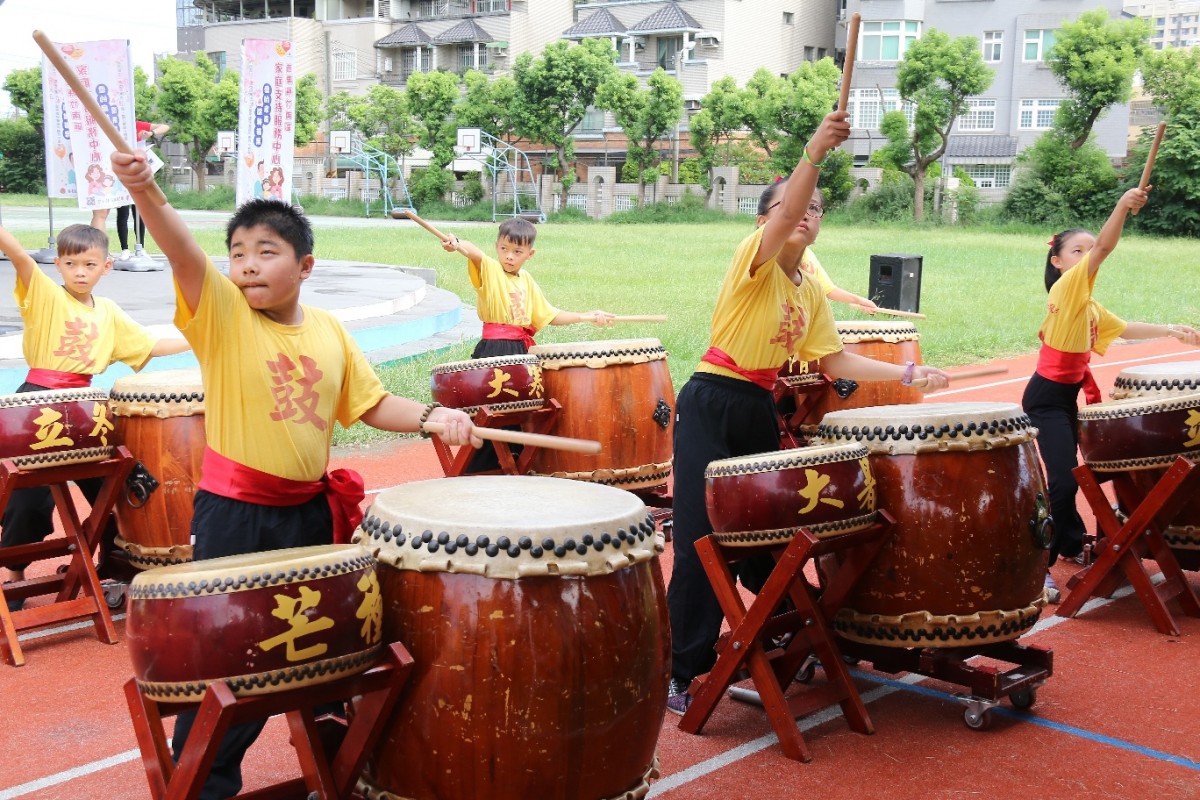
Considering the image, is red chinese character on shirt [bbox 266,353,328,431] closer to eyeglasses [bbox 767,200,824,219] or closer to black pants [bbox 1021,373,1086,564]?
eyeglasses [bbox 767,200,824,219]

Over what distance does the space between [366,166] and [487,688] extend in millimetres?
37124

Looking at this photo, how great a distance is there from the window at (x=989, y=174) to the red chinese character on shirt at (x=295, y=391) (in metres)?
43.5

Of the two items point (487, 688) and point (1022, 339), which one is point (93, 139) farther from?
point (487, 688)

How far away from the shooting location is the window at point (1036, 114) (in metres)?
43.2

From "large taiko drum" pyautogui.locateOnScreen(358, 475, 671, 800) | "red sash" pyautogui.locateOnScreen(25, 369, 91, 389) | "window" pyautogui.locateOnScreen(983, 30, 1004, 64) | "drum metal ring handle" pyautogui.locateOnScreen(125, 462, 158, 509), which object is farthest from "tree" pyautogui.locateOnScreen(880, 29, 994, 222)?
"large taiko drum" pyautogui.locateOnScreen(358, 475, 671, 800)

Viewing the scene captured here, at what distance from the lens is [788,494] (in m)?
3.45

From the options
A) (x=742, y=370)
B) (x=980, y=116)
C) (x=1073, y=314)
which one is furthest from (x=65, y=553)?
(x=980, y=116)

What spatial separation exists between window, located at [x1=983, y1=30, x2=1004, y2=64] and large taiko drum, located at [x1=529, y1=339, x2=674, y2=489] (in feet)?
137

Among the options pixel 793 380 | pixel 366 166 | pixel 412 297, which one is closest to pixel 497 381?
pixel 793 380

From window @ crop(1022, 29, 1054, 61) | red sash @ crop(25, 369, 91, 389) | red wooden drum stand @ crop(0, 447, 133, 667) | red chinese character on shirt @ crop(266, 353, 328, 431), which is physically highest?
window @ crop(1022, 29, 1054, 61)

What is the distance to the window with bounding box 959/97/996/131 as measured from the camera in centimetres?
4422

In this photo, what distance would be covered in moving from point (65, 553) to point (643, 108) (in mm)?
37764

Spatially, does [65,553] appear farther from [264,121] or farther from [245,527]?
[264,121]

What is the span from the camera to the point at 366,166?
3819 centimetres
